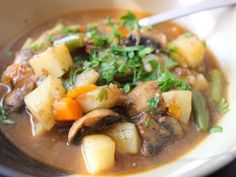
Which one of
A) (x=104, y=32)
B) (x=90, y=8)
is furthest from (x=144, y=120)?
(x=90, y=8)

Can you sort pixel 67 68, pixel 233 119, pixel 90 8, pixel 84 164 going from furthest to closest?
pixel 90 8 < pixel 67 68 < pixel 233 119 < pixel 84 164

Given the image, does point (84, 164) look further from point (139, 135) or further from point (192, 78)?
point (192, 78)

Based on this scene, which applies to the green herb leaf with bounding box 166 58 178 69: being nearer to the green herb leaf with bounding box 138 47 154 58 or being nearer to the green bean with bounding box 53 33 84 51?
the green herb leaf with bounding box 138 47 154 58

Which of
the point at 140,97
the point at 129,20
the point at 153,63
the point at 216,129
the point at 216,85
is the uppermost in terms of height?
the point at 129,20

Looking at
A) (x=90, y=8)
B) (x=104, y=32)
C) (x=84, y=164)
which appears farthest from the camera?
(x=90, y=8)

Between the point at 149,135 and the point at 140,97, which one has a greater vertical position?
the point at 140,97

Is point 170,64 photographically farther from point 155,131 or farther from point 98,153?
point 98,153

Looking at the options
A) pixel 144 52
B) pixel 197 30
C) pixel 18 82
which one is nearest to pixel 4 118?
pixel 18 82
